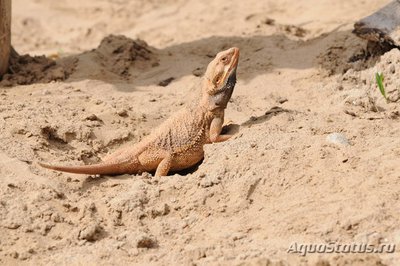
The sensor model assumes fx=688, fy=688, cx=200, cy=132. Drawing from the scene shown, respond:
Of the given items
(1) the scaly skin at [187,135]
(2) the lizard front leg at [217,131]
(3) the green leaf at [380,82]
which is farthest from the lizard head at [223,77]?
(3) the green leaf at [380,82]

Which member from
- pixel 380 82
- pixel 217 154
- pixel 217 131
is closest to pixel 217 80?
pixel 217 131

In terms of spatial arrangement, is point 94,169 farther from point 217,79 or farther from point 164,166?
point 217,79

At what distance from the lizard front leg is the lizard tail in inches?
29.5

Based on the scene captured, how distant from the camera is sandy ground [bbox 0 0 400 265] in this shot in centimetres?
427

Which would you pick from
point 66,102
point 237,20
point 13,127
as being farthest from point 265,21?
point 13,127

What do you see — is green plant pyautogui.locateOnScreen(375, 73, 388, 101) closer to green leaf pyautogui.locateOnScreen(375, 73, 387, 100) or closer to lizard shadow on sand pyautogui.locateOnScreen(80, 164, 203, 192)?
green leaf pyautogui.locateOnScreen(375, 73, 387, 100)

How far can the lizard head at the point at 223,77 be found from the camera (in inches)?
221

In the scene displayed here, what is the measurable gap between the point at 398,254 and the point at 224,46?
4.37 m

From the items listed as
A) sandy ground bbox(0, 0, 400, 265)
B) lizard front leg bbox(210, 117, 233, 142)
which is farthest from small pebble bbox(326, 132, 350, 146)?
lizard front leg bbox(210, 117, 233, 142)

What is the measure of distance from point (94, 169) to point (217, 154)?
93 centimetres

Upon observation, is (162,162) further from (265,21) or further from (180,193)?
(265,21)

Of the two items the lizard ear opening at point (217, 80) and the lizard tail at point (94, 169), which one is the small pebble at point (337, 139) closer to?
the lizard ear opening at point (217, 80)

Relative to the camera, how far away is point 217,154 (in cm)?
516

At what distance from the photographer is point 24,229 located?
14.7 feet
